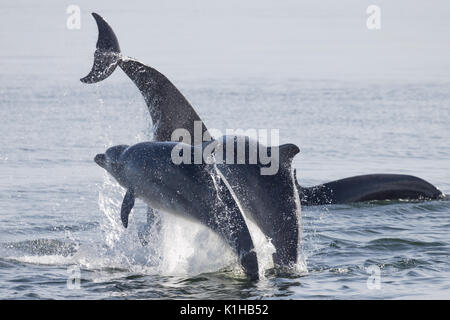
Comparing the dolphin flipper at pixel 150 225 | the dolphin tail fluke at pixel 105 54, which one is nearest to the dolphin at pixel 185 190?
the dolphin flipper at pixel 150 225

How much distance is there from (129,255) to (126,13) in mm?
72791

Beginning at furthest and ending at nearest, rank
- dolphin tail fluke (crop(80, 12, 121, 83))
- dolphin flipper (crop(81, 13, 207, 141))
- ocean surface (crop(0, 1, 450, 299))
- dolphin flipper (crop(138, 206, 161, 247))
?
dolphin flipper (crop(81, 13, 207, 141)), dolphin tail fluke (crop(80, 12, 121, 83)), dolphin flipper (crop(138, 206, 161, 247)), ocean surface (crop(0, 1, 450, 299))

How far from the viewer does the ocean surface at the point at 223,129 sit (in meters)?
15.4

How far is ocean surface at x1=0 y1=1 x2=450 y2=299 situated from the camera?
50.7 feet

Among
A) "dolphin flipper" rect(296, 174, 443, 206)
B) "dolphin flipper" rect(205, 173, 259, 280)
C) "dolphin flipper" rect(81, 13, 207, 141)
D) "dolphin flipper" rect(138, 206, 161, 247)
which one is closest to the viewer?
"dolphin flipper" rect(205, 173, 259, 280)

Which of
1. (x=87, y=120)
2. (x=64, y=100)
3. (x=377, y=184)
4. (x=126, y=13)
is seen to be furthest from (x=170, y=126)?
(x=126, y=13)

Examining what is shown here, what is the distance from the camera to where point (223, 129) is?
32.6m

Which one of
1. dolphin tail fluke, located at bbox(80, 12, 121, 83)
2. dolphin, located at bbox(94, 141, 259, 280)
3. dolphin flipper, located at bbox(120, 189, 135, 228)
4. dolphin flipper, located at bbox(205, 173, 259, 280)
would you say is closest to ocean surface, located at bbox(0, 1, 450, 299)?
dolphin flipper, located at bbox(205, 173, 259, 280)

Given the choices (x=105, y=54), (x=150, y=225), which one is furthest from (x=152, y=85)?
(x=150, y=225)

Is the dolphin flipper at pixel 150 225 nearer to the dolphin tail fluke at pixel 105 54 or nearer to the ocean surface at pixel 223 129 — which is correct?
the ocean surface at pixel 223 129

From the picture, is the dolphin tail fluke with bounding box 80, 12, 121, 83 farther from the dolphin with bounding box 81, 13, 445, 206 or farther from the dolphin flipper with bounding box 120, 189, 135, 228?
the dolphin flipper with bounding box 120, 189, 135, 228

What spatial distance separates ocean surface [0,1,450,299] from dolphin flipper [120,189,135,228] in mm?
969

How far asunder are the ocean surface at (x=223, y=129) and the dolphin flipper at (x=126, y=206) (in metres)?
0.97

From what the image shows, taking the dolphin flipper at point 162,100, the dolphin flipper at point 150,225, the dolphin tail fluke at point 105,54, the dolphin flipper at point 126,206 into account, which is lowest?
the dolphin flipper at point 150,225
